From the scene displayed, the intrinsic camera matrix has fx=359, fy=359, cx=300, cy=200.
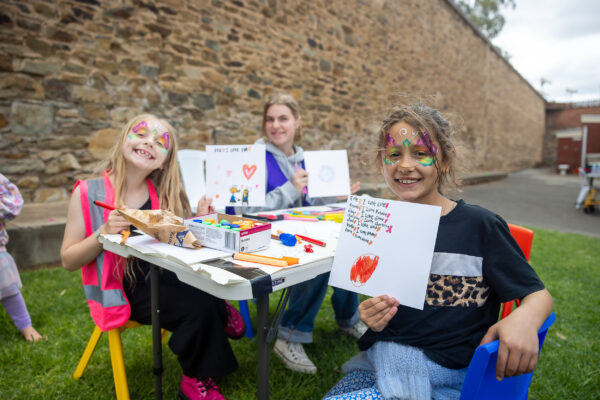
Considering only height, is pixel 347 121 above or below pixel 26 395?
above

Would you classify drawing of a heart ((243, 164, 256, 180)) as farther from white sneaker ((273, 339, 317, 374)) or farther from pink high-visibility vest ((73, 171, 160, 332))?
white sneaker ((273, 339, 317, 374))

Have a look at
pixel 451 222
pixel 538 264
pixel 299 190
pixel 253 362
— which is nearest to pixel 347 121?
pixel 538 264

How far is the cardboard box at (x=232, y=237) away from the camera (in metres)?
1.26

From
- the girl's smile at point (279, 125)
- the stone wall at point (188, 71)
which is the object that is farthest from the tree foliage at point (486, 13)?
the girl's smile at point (279, 125)

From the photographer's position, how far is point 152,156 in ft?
5.80

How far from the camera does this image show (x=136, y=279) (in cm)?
172

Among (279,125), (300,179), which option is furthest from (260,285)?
(279,125)

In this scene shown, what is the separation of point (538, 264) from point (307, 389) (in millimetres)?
3324

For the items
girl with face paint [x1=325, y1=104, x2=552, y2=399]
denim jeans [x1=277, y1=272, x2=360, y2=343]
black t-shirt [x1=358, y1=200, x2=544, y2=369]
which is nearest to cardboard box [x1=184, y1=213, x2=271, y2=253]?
girl with face paint [x1=325, y1=104, x2=552, y2=399]

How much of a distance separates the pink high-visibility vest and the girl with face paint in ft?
3.29

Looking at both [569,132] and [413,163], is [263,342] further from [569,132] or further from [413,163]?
[569,132]

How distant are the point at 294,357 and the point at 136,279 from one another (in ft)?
3.24

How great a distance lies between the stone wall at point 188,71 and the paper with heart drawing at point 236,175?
29.8 inches

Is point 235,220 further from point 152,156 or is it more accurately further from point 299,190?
point 299,190
